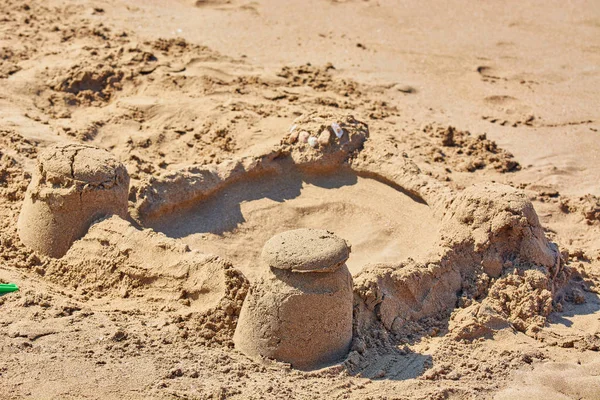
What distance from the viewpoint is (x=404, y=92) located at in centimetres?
806

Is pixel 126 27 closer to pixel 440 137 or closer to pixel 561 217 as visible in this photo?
pixel 440 137

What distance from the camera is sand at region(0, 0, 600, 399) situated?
4422 millimetres

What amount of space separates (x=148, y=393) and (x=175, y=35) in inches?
204

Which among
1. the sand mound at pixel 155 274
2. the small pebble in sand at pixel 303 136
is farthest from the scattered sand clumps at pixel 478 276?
the small pebble in sand at pixel 303 136

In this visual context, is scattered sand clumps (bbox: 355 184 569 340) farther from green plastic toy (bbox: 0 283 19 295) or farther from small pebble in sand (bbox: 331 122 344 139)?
green plastic toy (bbox: 0 283 19 295)

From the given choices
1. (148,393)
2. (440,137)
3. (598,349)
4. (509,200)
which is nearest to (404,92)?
(440,137)

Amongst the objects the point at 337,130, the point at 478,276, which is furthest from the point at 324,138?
the point at 478,276

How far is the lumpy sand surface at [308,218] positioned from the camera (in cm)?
545

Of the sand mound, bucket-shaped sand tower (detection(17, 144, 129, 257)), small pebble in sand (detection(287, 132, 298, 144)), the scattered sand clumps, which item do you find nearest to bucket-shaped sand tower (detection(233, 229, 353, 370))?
the sand mound

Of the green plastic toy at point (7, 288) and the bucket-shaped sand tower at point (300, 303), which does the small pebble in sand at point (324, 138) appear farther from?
the green plastic toy at point (7, 288)

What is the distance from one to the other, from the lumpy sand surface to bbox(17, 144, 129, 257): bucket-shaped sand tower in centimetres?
47

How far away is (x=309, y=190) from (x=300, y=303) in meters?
1.81

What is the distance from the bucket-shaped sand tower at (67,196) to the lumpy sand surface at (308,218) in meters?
0.47

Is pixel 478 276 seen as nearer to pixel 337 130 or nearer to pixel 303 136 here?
pixel 337 130
